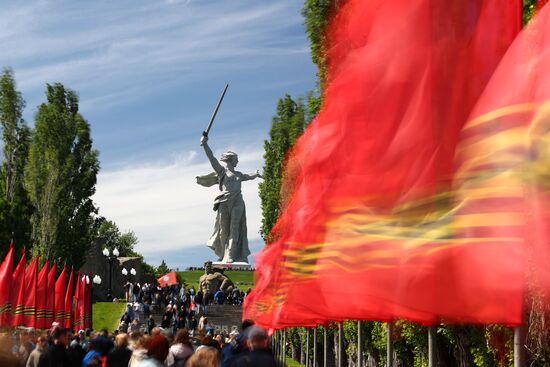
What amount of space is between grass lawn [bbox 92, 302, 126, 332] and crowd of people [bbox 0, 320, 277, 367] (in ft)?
109

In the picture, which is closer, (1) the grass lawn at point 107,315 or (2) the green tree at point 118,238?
(1) the grass lawn at point 107,315

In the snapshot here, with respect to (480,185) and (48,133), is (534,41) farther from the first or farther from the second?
(48,133)

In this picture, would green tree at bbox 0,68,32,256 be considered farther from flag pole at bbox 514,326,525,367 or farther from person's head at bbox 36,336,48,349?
flag pole at bbox 514,326,525,367

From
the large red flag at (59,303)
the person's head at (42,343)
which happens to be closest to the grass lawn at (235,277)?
the large red flag at (59,303)

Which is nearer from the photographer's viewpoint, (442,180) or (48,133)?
(442,180)

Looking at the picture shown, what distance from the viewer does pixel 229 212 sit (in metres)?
69.1

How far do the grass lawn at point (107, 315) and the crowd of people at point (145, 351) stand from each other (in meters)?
33.4

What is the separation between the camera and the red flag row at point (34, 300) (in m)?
27.3

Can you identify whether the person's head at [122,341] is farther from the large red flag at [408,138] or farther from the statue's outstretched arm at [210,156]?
the statue's outstretched arm at [210,156]

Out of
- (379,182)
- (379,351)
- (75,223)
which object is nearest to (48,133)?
(75,223)

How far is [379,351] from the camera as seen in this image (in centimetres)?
2792

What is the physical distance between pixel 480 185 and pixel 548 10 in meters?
1.35

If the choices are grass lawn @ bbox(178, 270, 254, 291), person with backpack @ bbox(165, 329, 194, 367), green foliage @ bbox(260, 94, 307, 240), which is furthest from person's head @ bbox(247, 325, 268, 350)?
grass lawn @ bbox(178, 270, 254, 291)

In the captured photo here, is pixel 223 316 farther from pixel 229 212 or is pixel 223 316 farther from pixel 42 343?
pixel 42 343
